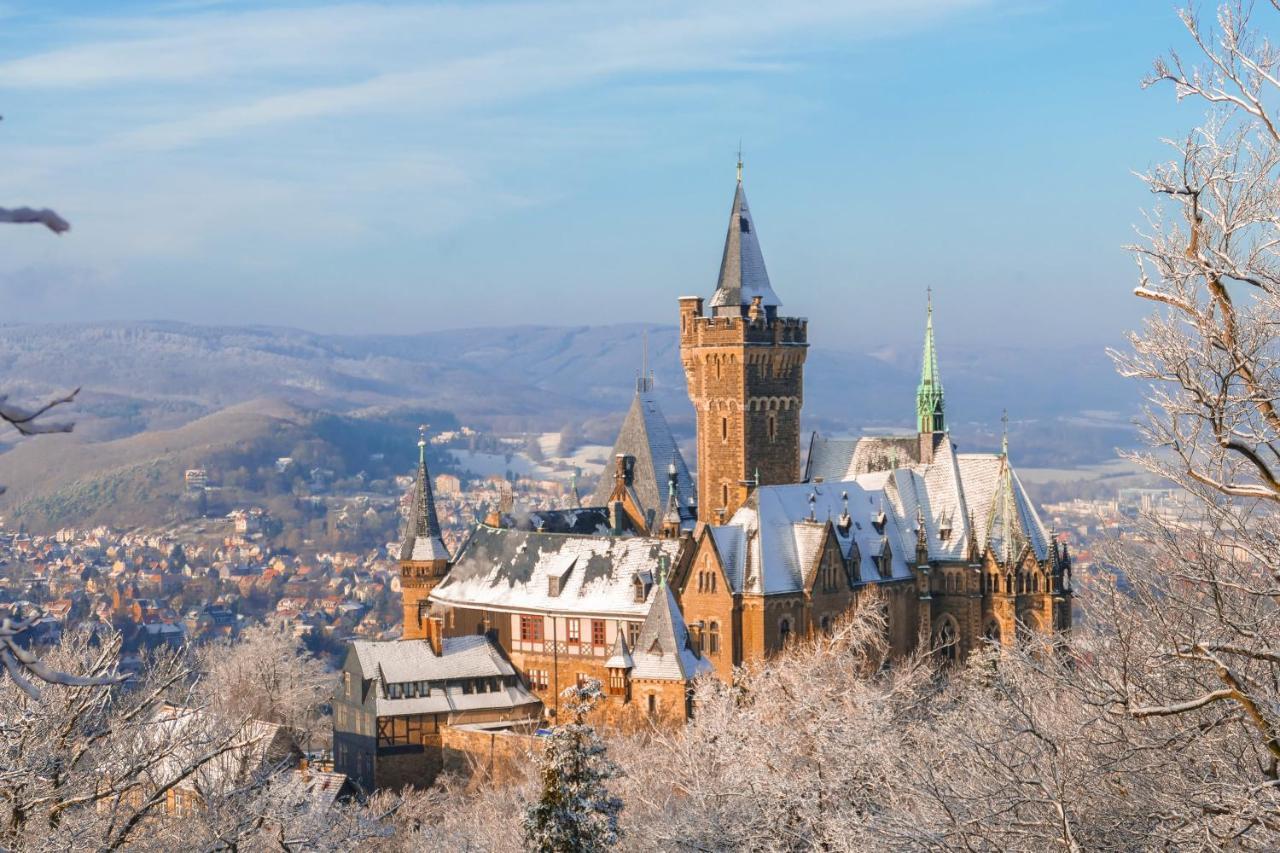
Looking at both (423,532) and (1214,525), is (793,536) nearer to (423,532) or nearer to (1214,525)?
(423,532)

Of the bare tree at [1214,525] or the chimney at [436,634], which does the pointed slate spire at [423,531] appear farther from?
the bare tree at [1214,525]

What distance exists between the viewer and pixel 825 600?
8194cm

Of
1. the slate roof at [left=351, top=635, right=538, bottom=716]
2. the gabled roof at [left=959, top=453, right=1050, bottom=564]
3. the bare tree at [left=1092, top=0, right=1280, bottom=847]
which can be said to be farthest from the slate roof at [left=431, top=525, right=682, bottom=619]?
the bare tree at [left=1092, top=0, right=1280, bottom=847]

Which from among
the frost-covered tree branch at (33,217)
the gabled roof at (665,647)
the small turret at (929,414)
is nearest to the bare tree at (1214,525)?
the frost-covered tree branch at (33,217)

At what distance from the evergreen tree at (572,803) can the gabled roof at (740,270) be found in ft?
162

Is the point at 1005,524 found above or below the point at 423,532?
above

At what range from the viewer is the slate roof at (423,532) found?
95750 millimetres

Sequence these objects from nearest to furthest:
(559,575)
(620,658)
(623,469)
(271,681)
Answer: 1. (620,658)
2. (559,575)
3. (271,681)
4. (623,469)

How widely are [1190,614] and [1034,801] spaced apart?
3.99m

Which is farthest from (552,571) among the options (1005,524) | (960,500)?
(1005,524)

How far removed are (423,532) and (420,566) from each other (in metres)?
1.97

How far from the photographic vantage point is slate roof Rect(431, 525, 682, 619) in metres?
85.1

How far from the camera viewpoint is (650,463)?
352ft

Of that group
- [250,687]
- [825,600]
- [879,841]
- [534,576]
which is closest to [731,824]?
[879,841]
